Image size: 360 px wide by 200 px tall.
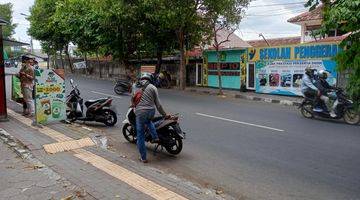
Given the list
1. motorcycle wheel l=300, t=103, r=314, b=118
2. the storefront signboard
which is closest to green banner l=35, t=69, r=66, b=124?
motorcycle wheel l=300, t=103, r=314, b=118

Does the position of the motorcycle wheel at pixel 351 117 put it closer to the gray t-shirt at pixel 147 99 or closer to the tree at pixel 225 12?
the gray t-shirt at pixel 147 99

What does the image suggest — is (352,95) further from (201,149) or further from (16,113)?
(16,113)

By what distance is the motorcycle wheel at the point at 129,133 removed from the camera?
9164 mm

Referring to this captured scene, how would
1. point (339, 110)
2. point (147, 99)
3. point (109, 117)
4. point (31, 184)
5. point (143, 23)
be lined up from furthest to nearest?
point (143, 23) → point (339, 110) → point (109, 117) → point (147, 99) → point (31, 184)

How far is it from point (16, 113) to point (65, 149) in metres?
5.65

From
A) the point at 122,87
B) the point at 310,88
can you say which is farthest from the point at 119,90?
the point at 310,88

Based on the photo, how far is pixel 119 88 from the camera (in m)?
20.9

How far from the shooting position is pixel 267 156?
799cm

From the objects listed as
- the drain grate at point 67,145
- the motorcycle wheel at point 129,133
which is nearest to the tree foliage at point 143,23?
the motorcycle wheel at point 129,133

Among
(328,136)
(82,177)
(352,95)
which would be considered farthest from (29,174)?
(328,136)

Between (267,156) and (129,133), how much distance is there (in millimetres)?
3163

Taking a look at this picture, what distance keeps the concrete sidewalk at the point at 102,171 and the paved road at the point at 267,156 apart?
1.88 ft

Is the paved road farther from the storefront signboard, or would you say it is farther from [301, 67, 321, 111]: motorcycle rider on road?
the storefront signboard

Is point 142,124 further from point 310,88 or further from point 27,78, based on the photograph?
point 310,88
